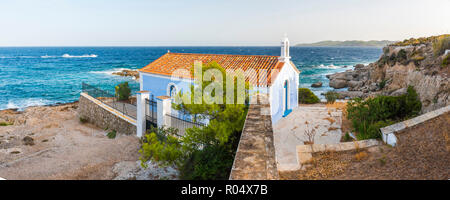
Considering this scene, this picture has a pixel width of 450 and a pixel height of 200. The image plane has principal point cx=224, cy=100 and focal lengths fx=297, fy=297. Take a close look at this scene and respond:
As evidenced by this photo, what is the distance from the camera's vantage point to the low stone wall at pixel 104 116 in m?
14.1

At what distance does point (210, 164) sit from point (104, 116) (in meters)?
11.7

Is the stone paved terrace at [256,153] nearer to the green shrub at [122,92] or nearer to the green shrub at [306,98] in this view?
the green shrub at [306,98]

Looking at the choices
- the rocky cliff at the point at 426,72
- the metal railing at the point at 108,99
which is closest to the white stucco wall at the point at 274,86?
the metal railing at the point at 108,99

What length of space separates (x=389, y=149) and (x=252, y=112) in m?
3.07

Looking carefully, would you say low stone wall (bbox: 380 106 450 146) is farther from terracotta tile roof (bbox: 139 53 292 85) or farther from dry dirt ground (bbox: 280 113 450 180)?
terracotta tile roof (bbox: 139 53 292 85)

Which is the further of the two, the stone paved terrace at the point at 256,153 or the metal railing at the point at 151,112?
the metal railing at the point at 151,112

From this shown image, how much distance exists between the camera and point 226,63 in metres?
15.5

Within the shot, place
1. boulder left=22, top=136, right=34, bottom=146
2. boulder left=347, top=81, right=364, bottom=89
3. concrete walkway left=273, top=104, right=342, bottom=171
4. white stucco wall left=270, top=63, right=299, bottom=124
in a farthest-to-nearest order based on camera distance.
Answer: boulder left=347, top=81, right=364, bottom=89
boulder left=22, top=136, right=34, bottom=146
white stucco wall left=270, top=63, right=299, bottom=124
concrete walkway left=273, top=104, right=342, bottom=171

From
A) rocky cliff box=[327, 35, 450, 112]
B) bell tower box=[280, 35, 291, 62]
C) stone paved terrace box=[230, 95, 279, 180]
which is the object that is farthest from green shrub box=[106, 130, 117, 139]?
rocky cliff box=[327, 35, 450, 112]

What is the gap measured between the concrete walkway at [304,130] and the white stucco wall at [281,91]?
0.48m

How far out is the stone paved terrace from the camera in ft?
13.3

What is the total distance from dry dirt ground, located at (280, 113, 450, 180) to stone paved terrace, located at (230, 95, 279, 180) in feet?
3.41
